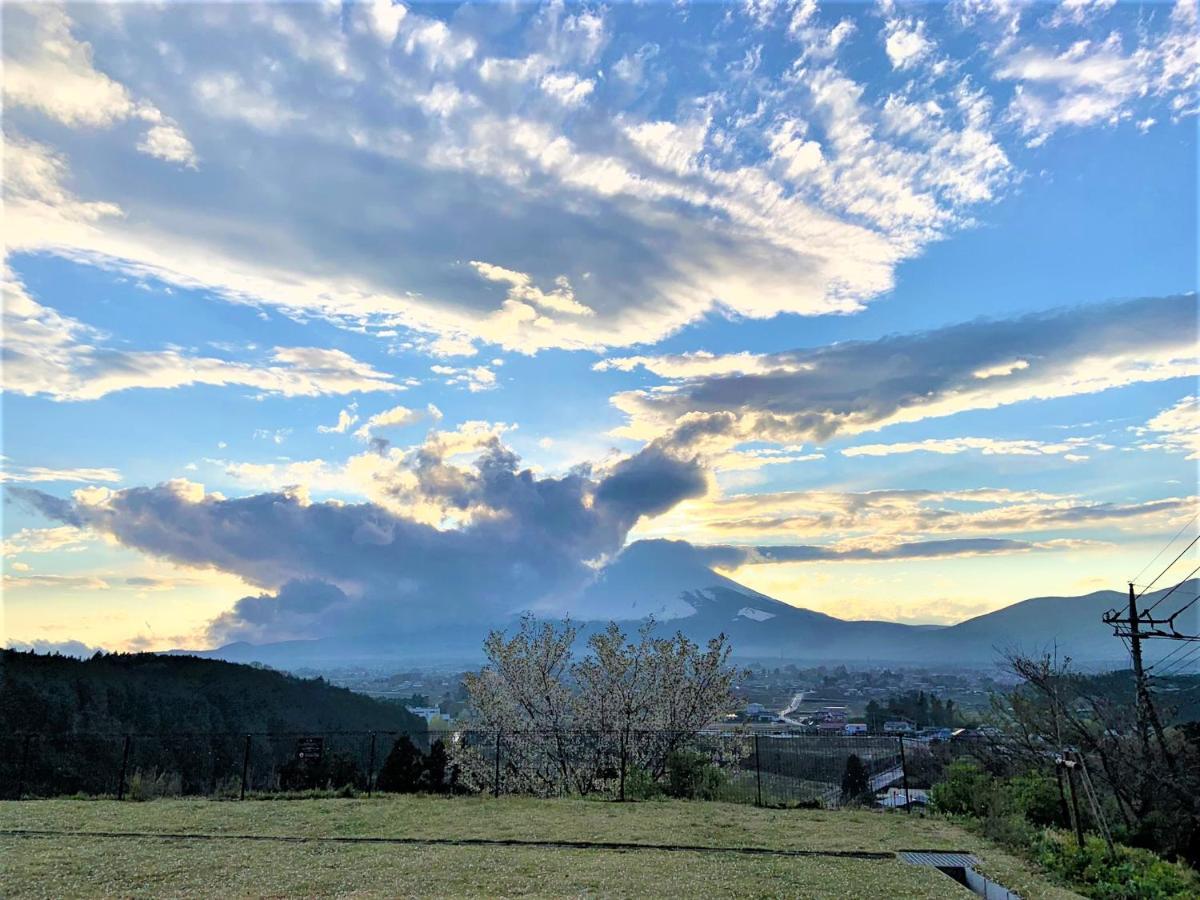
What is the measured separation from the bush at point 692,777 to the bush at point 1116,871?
11.4 metres

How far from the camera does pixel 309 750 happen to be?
23.4 meters

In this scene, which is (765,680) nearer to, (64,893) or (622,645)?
(622,645)

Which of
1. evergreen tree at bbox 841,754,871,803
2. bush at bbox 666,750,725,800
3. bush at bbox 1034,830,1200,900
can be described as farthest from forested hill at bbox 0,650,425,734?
bush at bbox 1034,830,1200,900

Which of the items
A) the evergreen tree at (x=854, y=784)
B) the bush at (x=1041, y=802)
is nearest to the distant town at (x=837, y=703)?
the evergreen tree at (x=854, y=784)

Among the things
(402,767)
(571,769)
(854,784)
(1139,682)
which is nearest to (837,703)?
(854,784)

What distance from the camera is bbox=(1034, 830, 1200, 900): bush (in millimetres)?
10984

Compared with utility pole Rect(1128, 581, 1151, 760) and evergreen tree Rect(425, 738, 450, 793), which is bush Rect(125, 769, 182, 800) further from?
utility pole Rect(1128, 581, 1151, 760)

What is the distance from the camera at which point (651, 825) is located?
1697 cm

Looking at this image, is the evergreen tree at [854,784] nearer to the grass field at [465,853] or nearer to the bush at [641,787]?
the grass field at [465,853]

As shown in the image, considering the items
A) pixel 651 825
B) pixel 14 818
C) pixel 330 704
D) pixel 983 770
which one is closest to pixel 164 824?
pixel 14 818

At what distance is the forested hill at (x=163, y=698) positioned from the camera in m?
51.9

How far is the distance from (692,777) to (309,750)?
1196cm

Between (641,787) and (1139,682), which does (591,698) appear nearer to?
(641,787)

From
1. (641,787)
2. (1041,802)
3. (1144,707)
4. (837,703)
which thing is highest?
(1144,707)
